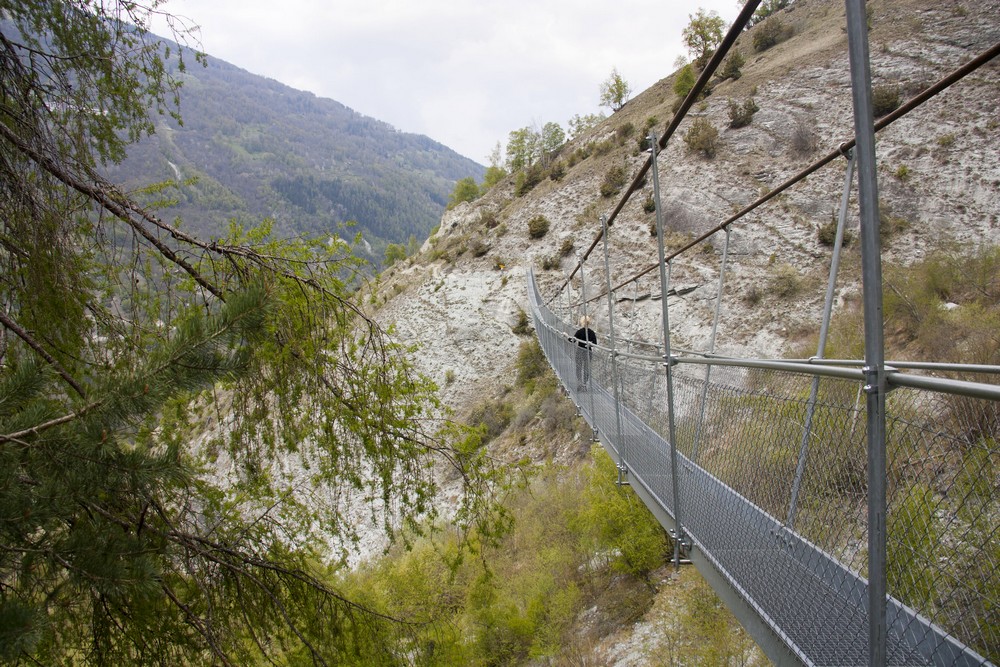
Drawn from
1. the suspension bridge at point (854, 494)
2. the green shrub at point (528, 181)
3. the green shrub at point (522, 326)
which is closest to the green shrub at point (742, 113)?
the green shrub at point (528, 181)

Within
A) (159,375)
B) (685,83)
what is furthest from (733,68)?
(159,375)

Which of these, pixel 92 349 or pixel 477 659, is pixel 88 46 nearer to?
pixel 92 349

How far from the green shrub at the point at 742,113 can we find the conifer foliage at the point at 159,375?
18799 mm

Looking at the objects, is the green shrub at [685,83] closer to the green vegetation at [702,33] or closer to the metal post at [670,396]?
the green vegetation at [702,33]

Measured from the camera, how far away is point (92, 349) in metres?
1.91

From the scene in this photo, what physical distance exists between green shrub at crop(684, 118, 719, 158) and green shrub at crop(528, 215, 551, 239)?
5.39 metres

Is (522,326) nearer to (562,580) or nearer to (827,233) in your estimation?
(827,233)

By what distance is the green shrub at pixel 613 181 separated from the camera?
19.6m

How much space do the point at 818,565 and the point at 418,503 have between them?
1424 mm

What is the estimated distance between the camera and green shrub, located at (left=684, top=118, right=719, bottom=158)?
17.9 meters

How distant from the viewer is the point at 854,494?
1.48 metres

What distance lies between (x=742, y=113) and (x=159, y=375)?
20.2 m

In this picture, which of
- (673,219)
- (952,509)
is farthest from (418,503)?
(673,219)

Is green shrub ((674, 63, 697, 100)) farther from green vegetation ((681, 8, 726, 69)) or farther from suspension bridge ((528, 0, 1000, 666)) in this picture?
suspension bridge ((528, 0, 1000, 666))
